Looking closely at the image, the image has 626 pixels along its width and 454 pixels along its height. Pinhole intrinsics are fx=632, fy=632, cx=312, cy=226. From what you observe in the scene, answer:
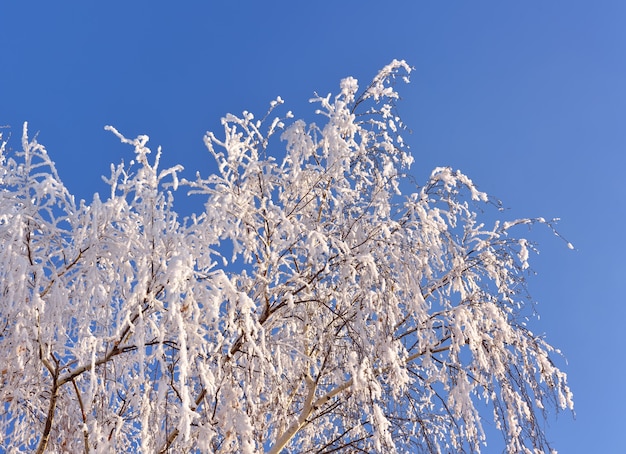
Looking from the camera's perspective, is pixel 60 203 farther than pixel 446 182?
No

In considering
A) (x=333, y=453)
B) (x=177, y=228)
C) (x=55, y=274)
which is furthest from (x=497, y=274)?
(x=55, y=274)

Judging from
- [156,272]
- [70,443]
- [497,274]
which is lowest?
[70,443]

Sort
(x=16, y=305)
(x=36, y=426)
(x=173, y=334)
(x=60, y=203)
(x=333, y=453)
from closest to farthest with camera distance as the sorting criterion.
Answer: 1. (x=16, y=305)
2. (x=173, y=334)
3. (x=60, y=203)
4. (x=36, y=426)
5. (x=333, y=453)

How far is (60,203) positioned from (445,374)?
2853 mm

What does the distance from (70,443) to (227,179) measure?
2.03 metres

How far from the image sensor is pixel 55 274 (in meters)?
3.25

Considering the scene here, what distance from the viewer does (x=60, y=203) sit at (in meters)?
3.68

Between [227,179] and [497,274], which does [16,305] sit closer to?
[227,179]

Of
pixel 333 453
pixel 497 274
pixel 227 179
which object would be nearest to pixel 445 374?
pixel 497 274

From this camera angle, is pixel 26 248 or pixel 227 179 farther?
pixel 227 179

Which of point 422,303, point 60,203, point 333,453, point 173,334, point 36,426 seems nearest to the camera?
point 173,334

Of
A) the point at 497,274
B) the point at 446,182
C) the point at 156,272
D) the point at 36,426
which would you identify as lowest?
the point at 36,426

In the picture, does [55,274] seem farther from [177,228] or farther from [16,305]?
[177,228]

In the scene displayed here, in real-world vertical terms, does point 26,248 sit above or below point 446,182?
below
